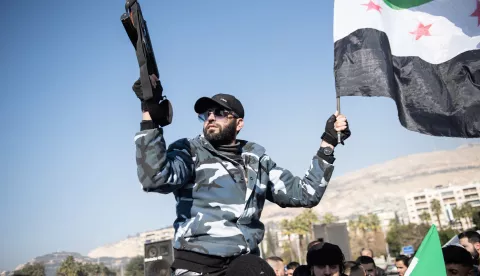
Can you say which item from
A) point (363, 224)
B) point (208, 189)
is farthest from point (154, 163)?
point (363, 224)

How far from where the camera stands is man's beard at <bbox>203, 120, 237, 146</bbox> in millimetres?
3184

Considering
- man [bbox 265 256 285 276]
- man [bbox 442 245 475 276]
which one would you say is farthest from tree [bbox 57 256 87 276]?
man [bbox 442 245 475 276]

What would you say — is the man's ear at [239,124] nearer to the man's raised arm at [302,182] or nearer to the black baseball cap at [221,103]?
the black baseball cap at [221,103]

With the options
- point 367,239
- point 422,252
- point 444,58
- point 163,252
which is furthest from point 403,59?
point 367,239

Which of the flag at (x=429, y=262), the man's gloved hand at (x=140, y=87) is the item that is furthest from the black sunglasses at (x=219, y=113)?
the flag at (x=429, y=262)

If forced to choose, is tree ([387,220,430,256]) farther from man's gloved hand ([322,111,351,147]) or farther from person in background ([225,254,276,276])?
person in background ([225,254,276,276])

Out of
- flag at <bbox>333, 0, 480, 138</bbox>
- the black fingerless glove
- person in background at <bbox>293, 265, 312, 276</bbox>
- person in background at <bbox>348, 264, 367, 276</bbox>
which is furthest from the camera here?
person in background at <bbox>348, 264, 367, 276</bbox>

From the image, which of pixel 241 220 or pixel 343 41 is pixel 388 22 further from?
pixel 241 220

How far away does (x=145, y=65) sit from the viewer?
2738 mm

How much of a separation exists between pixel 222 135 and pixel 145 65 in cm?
Answer: 76

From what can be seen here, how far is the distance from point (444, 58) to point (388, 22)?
0.68 m

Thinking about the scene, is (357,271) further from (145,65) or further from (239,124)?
(145,65)

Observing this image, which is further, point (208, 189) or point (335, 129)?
point (335, 129)

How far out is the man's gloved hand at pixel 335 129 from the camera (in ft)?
11.8
